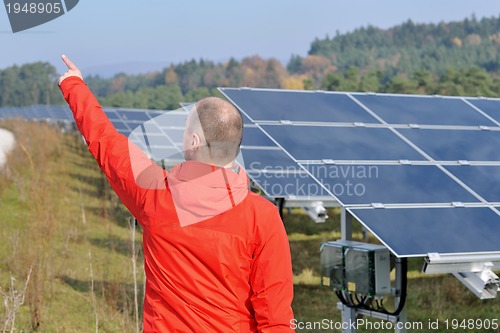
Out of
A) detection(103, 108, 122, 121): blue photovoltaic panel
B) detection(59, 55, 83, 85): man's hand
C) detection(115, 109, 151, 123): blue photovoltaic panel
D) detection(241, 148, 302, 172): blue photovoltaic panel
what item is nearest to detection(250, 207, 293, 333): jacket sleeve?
detection(59, 55, 83, 85): man's hand

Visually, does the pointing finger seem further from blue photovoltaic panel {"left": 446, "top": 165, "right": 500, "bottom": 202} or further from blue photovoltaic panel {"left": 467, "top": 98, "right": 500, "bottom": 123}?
blue photovoltaic panel {"left": 467, "top": 98, "right": 500, "bottom": 123}

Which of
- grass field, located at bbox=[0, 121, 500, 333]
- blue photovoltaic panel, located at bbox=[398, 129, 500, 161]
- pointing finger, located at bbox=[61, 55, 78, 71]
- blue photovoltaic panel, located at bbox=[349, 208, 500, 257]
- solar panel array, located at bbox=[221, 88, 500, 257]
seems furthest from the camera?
grass field, located at bbox=[0, 121, 500, 333]

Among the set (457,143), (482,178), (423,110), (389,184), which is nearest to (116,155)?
(389,184)

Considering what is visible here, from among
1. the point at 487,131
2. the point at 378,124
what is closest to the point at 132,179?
the point at 378,124

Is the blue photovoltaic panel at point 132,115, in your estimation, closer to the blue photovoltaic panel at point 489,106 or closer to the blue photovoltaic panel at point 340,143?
the blue photovoltaic panel at point 489,106

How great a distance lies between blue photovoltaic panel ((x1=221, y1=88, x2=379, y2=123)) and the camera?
8.66 meters

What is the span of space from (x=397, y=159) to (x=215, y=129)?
484cm

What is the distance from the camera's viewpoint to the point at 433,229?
6.25m

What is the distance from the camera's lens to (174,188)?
118 inches

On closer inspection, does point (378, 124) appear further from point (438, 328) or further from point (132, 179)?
point (132, 179)

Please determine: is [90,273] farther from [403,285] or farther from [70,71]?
[70,71]

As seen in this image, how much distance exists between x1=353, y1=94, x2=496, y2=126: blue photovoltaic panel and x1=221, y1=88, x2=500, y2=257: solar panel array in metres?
0.01

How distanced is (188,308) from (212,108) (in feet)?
2.40

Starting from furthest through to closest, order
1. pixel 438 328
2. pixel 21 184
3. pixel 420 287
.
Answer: pixel 21 184 → pixel 420 287 → pixel 438 328
